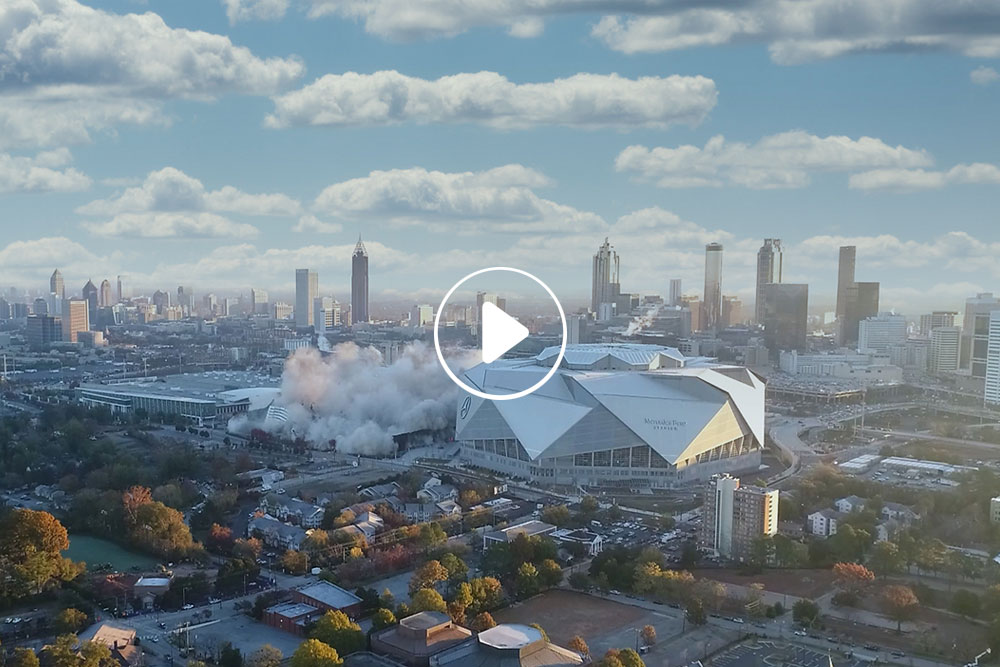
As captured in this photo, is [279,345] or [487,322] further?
[279,345]

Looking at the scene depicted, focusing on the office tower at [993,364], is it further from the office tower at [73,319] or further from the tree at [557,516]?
the office tower at [73,319]

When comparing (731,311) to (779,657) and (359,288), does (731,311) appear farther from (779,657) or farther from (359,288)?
(779,657)

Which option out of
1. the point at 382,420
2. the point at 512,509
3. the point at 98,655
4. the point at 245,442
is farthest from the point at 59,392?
the point at 98,655

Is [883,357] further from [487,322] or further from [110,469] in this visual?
[110,469]

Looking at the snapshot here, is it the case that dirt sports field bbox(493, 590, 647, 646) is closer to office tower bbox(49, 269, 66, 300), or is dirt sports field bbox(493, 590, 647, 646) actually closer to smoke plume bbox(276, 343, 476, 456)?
smoke plume bbox(276, 343, 476, 456)

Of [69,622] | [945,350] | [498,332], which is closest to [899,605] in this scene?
[69,622]

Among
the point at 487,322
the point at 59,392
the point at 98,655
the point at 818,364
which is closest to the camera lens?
the point at 98,655

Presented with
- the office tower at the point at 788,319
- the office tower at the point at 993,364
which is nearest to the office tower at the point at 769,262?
the office tower at the point at 788,319
